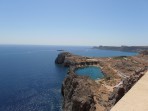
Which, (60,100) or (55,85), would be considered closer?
(60,100)

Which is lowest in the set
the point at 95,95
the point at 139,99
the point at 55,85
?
the point at 55,85

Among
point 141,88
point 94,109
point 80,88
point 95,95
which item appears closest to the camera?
point 141,88

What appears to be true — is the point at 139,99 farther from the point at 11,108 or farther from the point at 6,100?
the point at 6,100

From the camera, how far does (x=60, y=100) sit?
74.3 m

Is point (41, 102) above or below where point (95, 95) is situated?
below

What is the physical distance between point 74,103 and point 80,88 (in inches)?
255

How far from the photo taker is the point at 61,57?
17762cm

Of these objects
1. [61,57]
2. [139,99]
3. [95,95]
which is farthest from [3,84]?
[139,99]

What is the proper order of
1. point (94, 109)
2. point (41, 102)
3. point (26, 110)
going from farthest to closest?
point (41, 102), point (26, 110), point (94, 109)

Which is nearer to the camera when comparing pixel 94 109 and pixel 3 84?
pixel 94 109

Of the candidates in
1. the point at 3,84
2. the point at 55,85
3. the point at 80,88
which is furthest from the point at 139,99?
the point at 3,84

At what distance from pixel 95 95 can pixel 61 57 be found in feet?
398

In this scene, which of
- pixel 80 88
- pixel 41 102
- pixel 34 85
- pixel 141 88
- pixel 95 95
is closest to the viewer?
pixel 141 88

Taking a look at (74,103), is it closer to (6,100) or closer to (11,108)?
(11,108)
